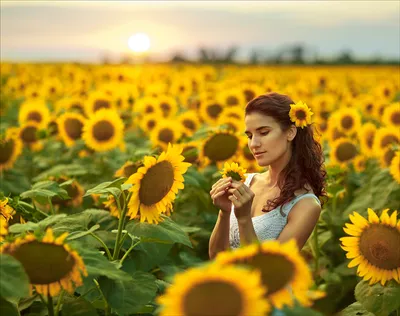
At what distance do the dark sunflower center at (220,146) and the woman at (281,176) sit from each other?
1.56 m

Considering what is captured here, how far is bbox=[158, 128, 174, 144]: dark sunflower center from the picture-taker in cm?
592

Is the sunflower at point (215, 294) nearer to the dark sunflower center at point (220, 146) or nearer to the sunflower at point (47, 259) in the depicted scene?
the sunflower at point (47, 259)

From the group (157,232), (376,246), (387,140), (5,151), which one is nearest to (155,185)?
(157,232)

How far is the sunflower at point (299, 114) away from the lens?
3.17 metres

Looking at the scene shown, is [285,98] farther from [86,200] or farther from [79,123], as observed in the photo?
[79,123]

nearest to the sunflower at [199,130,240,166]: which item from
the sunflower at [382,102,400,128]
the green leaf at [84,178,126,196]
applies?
the green leaf at [84,178,126,196]

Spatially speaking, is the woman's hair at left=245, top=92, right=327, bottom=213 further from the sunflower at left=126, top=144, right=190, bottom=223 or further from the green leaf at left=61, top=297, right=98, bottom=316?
the green leaf at left=61, top=297, right=98, bottom=316

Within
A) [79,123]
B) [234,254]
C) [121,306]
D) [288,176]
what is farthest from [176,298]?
[79,123]

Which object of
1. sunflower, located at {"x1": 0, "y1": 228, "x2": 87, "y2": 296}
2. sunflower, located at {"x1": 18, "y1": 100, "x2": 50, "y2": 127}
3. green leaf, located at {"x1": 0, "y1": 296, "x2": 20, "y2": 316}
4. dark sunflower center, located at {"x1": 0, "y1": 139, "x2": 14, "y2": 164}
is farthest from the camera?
sunflower, located at {"x1": 18, "y1": 100, "x2": 50, "y2": 127}

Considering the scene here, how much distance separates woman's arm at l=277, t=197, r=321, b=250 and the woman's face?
0.24 metres

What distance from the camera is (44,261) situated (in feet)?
6.92

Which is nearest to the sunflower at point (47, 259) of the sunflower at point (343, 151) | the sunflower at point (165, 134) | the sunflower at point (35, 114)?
the sunflower at point (165, 134)

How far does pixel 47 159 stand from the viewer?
6852mm

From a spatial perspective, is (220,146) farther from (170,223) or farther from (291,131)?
(170,223)
